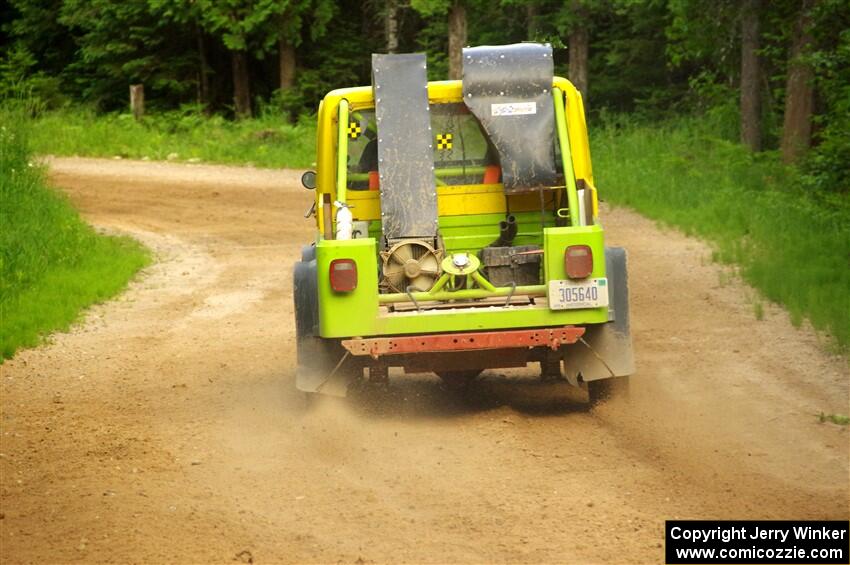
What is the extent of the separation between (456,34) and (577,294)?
20122 mm

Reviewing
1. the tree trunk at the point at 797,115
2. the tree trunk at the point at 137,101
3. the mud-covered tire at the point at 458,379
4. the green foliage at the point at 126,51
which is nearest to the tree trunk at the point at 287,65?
the green foliage at the point at 126,51

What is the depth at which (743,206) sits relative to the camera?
1808 centimetres

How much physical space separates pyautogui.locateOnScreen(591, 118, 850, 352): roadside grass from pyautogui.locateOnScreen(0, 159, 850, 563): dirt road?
0.44 metres

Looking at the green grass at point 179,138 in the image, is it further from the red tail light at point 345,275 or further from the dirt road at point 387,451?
the red tail light at point 345,275

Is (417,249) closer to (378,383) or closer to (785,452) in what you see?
(378,383)

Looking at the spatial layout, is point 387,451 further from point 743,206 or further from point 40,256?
point 743,206

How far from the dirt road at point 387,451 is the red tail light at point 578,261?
2.92 feet

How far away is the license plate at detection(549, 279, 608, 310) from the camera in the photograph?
8.45m

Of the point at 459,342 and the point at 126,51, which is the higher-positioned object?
the point at 126,51

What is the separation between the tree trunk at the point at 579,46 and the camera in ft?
92.3

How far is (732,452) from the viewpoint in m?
7.82

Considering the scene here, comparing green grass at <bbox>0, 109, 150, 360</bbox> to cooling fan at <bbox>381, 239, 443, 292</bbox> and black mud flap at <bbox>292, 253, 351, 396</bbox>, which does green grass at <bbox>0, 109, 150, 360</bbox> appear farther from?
cooling fan at <bbox>381, 239, 443, 292</bbox>

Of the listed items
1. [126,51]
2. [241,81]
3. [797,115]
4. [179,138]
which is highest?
[126,51]

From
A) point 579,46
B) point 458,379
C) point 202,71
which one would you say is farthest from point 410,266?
point 202,71
